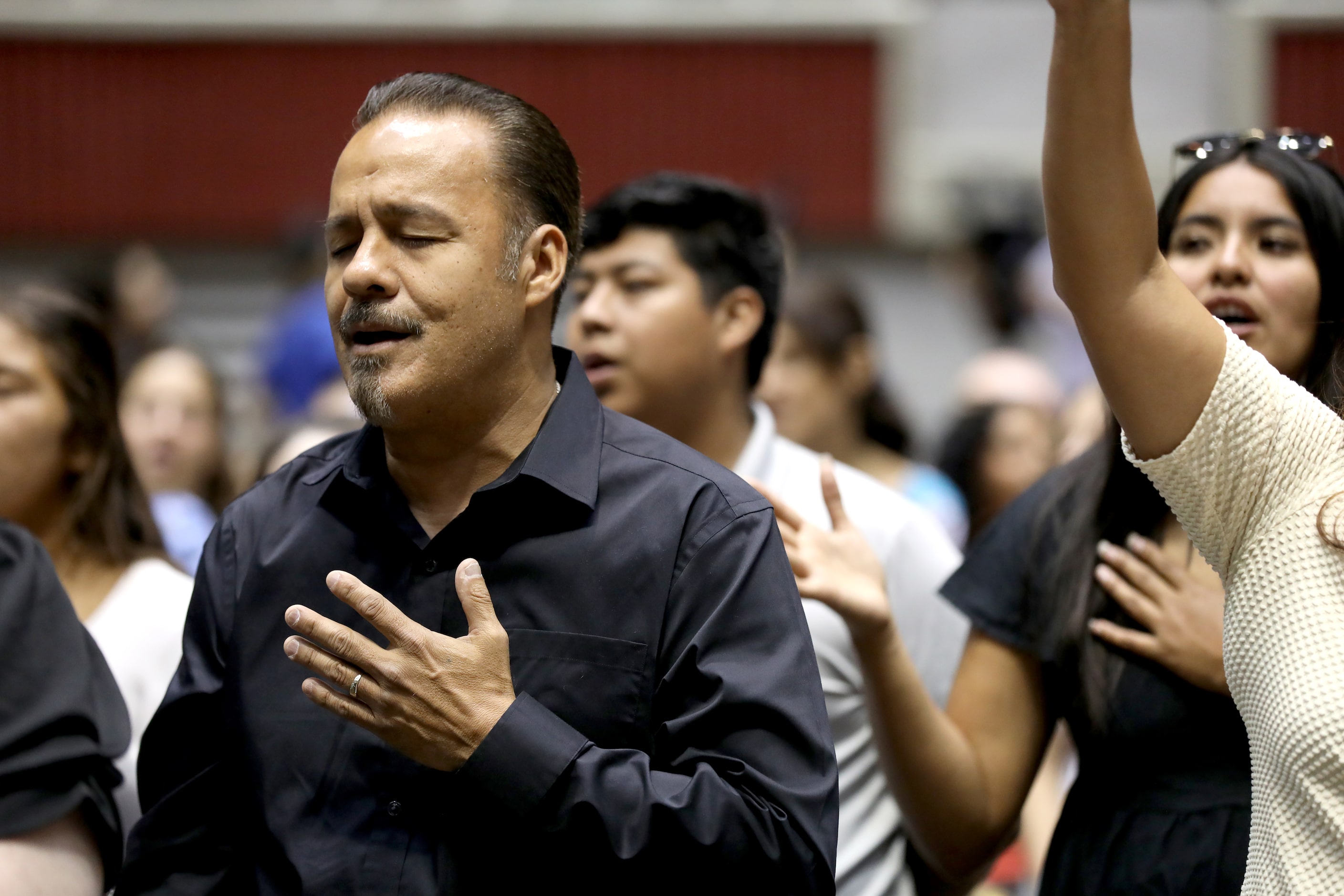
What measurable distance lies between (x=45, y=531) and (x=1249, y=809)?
81.6 inches

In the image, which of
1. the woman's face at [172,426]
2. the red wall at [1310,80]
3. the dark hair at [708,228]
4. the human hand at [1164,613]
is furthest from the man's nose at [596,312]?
the red wall at [1310,80]

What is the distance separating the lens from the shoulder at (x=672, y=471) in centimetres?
176

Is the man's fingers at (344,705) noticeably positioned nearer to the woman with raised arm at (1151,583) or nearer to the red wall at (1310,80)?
the woman with raised arm at (1151,583)

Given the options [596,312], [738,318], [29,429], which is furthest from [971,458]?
[29,429]

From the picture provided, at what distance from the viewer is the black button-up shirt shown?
158cm

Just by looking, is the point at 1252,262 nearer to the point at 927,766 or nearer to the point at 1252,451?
the point at 1252,451

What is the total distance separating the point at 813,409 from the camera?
4.25m

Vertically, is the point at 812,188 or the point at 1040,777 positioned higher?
the point at 812,188

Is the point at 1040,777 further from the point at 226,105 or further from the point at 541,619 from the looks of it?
the point at 226,105

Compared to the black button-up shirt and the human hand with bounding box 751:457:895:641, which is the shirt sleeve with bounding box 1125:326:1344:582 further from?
the human hand with bounding box 751:457:895:641

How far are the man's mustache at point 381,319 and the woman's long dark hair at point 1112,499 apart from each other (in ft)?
3.65

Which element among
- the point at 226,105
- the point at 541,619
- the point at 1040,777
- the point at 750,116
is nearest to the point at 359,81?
the point at 226,105

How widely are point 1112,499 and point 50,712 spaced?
1.56m

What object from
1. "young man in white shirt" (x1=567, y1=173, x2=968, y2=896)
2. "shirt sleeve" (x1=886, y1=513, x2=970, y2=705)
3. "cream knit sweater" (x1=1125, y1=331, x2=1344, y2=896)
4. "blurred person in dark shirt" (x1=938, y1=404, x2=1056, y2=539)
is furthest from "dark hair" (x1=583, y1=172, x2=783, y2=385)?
"blurred person in dark shirt" (x1=938, y1=404, x2=1056, y2=539)
